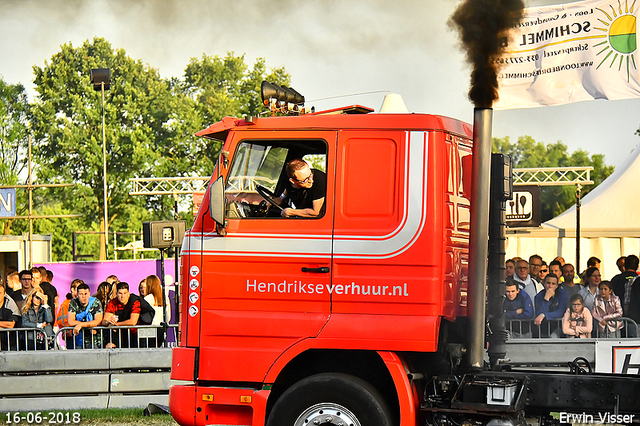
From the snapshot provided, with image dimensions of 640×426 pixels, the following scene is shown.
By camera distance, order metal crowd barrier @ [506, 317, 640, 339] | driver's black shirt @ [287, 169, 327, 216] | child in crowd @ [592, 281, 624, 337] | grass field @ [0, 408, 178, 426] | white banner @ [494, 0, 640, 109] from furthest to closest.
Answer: white banner @ [494, 0, 640, 109] → grass field @ [0, 408, 178, 426] → child in crowd @ [592, 281, 624, 337] → metal crowd barrier @ [506, 317, 640, 339] → driver's black shirt @ [287, 169, 327, 216]

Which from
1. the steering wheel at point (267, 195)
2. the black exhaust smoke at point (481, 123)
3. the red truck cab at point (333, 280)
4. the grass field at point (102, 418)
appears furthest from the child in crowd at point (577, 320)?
the grass field at point (102, 418)

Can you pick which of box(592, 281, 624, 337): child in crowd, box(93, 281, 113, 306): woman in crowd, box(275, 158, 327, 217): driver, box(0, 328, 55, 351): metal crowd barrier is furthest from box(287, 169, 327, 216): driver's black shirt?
box(93, 281, 113, 306): woman in crowd

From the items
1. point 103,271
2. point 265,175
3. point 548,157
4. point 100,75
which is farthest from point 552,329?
point 548,157

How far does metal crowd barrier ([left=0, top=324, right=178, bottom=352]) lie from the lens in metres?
9.92

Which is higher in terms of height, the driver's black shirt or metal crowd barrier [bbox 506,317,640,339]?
the driver's black shirt

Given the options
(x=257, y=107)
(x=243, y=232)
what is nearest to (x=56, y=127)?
(x=257, y=107)

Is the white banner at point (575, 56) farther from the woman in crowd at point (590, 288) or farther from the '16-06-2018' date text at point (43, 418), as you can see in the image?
the '16-06-2018' date text at point (43, 418)

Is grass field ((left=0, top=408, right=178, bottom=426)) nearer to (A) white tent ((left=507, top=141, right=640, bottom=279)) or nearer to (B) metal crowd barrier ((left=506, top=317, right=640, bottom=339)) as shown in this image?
(B) metal crowd barrier ((left=506, top=317, right=640, bottom=339))

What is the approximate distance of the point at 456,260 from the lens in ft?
19.3

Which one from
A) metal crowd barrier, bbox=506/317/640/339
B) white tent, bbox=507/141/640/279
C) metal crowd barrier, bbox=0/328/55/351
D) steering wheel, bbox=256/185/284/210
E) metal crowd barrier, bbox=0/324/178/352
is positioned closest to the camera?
steering wheel, bbox=256/185/284/210

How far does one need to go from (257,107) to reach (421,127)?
Answer: 106ft

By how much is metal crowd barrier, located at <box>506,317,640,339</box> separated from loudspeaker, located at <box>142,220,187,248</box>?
127 inches

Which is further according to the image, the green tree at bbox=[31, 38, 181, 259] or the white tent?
the green tree at bbox=[31, 38, 181, 259]

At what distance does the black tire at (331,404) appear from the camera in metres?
5.60
